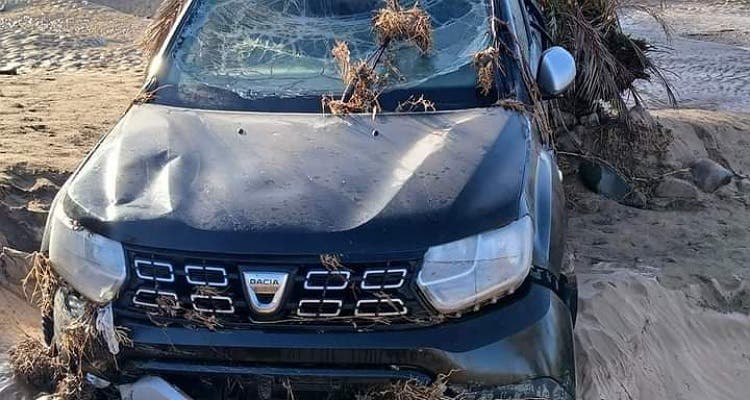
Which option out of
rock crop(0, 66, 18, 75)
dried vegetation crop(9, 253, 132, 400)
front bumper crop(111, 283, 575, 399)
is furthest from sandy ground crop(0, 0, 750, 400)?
front bumper crop(111, 283, 575, 399)

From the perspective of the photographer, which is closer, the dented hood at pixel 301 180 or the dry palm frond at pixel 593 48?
the dented hood at pixel 301 180

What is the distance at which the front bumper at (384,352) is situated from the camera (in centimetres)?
265

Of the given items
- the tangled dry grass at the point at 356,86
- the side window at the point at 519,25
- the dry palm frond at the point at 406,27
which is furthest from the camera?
the side window at the point at 519,25

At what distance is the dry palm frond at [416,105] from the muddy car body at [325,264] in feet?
1.12

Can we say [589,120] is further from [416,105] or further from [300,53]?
[416,105]

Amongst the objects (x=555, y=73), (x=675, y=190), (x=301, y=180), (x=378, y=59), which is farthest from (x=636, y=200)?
(x=301, y=180)

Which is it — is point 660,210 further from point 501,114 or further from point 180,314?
point 180,314

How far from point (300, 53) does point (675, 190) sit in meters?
3.63

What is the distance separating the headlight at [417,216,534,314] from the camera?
106 inches

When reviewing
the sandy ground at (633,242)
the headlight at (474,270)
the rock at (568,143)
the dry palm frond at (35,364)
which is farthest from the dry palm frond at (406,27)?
the rock at (568,143)

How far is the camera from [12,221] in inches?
188

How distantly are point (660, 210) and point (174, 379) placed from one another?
4.42m

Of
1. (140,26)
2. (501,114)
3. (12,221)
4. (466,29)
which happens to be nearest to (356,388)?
(501,114)

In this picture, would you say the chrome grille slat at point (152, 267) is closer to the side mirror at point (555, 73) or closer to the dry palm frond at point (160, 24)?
the side mirror at point (555, 73)
